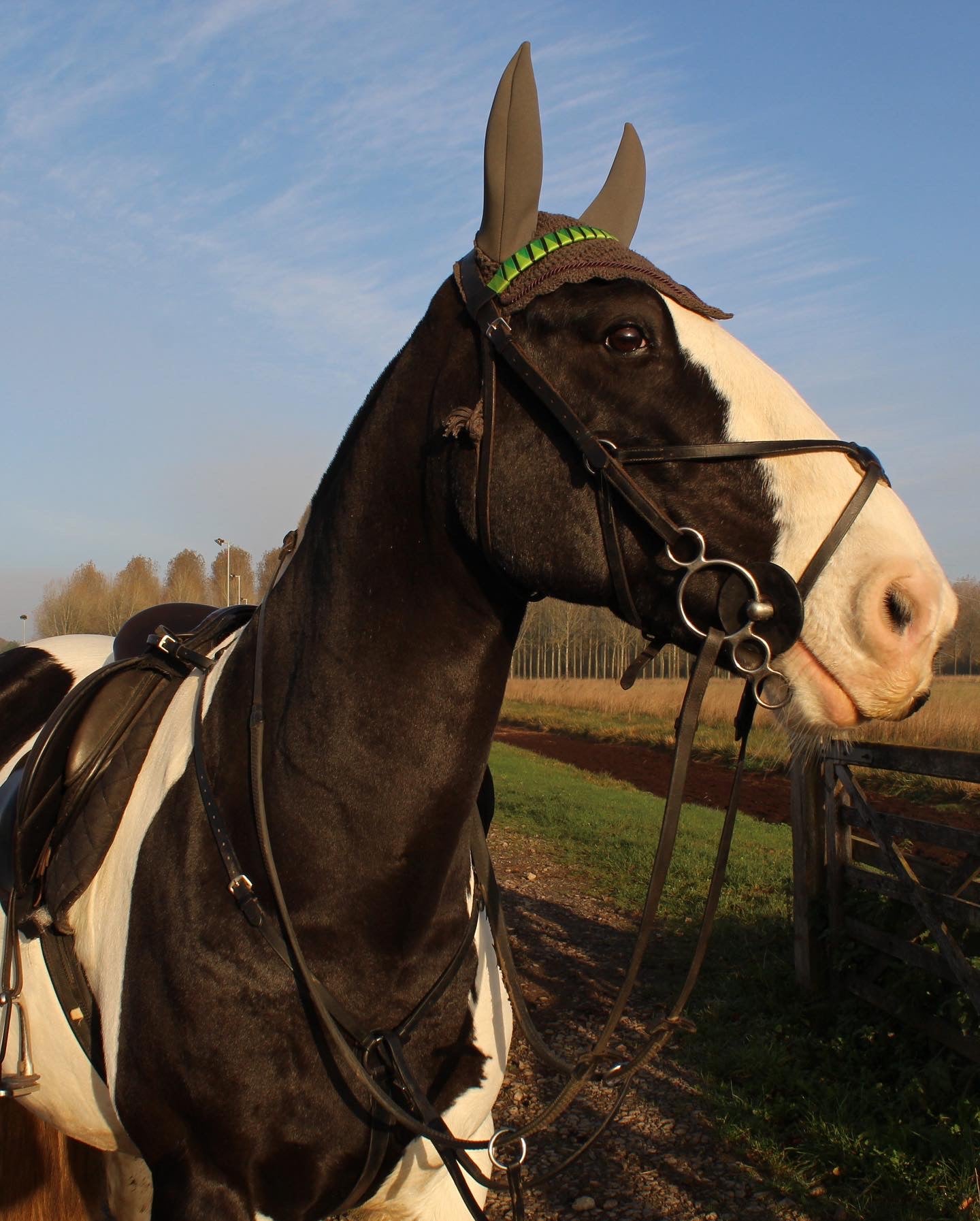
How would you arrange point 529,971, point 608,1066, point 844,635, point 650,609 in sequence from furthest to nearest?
point 529,971
point 608,1066
point 650,609
point 844,635

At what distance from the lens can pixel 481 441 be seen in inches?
69.7

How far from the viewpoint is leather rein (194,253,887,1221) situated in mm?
1594

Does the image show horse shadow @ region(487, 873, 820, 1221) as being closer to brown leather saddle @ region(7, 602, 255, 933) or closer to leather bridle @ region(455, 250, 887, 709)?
brown leather saddle @ region(7, 602, 255, 933)

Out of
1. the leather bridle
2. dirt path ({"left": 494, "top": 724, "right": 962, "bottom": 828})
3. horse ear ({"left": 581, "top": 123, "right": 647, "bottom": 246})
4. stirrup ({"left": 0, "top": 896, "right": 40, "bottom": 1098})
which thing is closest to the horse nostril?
the leather bridle

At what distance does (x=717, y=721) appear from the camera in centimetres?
2153

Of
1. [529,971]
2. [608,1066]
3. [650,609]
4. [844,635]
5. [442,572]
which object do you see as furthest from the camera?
[529,971]

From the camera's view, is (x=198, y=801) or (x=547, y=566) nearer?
(x=547, y=566)

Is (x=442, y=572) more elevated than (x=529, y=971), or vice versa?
(x=442, y=572)

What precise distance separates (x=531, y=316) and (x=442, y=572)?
55 cm

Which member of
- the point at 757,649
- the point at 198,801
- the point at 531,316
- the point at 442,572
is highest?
the point at 531,316

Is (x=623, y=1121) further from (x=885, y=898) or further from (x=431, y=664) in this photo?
(x=431, y=664)

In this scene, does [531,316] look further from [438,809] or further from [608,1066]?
[608,1066]

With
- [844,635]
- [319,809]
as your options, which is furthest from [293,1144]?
[844,635]

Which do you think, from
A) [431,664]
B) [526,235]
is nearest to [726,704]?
[431,664]
